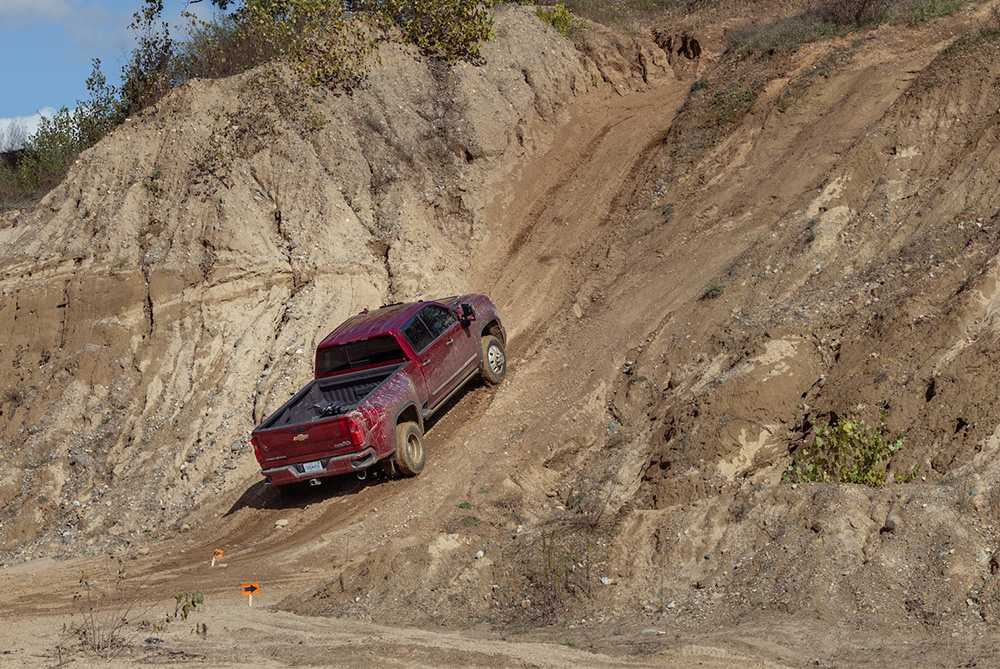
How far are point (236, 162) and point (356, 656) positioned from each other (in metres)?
13.2

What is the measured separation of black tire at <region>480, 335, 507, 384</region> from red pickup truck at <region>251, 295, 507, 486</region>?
2 centimetres

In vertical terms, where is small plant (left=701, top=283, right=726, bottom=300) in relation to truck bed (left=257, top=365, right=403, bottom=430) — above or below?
below

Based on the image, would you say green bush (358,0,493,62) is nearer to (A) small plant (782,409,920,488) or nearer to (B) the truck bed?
(B) the truck bed

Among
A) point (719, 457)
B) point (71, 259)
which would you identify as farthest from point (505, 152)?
point (719, 457)

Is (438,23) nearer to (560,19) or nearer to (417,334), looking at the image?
(560,19)

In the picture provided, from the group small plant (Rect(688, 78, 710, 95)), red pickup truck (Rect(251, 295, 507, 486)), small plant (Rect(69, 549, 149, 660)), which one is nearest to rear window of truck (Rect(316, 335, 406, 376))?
red pickup truck (Rect(251, 295, 507, 486))

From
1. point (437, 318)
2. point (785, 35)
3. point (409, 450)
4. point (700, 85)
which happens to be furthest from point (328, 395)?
point (785, 35)

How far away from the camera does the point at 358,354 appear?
44.2ft

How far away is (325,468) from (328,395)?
171 cm

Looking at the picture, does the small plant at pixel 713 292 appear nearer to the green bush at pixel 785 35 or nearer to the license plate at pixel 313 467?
the license plate at pixel 313 467

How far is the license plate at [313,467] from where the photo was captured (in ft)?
38.9

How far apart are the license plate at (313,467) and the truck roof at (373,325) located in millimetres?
2155

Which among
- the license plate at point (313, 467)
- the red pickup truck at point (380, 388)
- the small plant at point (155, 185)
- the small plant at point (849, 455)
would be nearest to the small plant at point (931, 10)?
the red pickup truck at point (380, 388)

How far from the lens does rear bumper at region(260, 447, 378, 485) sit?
11.7 metres
